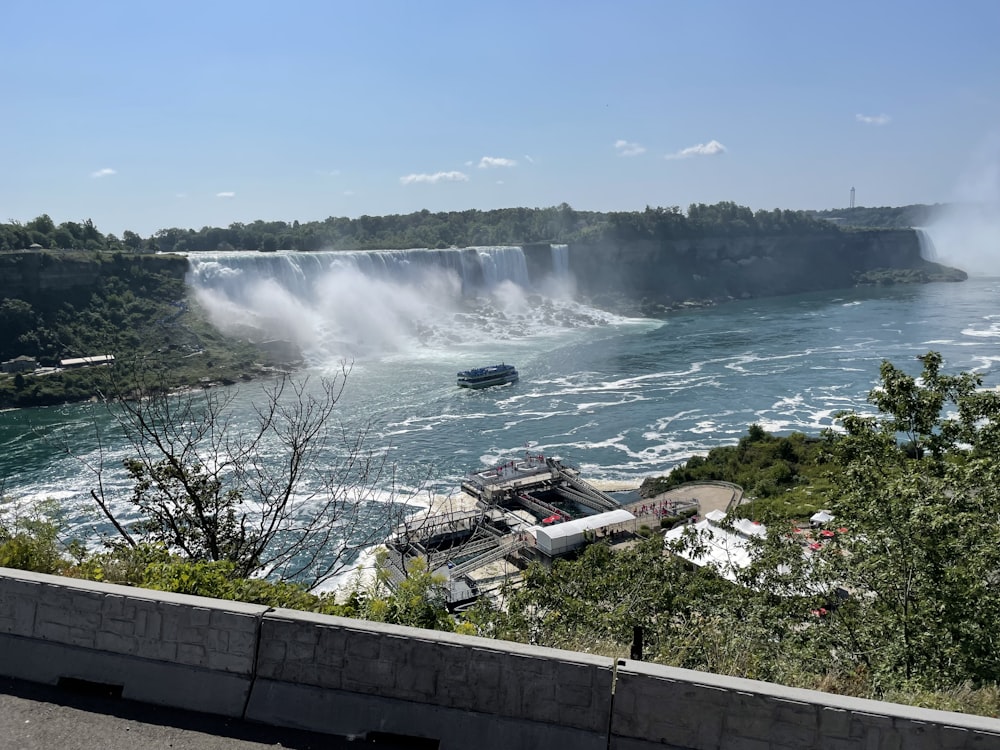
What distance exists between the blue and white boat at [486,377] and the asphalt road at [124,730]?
38.1 m

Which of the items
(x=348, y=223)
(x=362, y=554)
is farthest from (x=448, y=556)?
(x=348, y=223)

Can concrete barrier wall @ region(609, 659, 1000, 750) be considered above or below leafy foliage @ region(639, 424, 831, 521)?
above

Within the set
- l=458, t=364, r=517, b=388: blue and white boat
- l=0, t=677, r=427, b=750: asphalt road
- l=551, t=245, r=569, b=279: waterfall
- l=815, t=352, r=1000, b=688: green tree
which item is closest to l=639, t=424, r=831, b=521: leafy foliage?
l=815, t=352, r=1000, b=688: green tree

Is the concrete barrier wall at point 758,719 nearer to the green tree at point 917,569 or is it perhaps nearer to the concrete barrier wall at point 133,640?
the green tree at point 917,569

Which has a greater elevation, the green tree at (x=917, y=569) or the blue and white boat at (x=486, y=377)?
the green tree at (x=917, y=569)

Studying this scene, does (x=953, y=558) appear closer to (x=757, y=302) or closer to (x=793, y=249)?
(x=757, y=302)

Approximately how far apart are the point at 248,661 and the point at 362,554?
1782 centimetres

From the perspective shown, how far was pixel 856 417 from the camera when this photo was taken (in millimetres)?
9359

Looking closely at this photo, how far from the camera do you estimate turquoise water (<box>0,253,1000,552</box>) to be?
3136 cm

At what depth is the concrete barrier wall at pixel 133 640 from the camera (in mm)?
5008

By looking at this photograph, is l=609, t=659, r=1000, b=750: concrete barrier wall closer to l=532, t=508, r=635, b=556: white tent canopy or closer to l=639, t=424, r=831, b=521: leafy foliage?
l=532, t=508, r=635, b=556: white tent canopy

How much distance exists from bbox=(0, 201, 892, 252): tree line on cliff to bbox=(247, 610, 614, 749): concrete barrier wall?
2967 inches

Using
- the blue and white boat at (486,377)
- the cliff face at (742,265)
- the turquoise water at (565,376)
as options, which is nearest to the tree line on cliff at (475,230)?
the cliff face at (742,265)

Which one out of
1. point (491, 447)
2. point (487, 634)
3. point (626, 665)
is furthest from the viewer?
point (491, 447)
